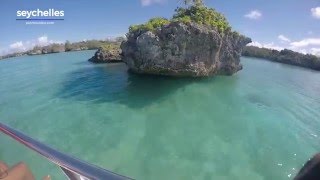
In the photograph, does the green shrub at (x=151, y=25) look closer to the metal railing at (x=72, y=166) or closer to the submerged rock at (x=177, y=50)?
the submerged rock at (x=177, y=50)

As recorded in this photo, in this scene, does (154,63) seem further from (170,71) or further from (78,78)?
(78,78)

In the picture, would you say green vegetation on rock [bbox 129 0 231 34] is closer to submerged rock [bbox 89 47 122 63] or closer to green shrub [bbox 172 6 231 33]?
green shrub [bbox 172 6 231 33]

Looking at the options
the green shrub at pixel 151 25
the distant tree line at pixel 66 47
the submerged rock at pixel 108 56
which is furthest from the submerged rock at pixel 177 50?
the distant tree line at pixel 66 47

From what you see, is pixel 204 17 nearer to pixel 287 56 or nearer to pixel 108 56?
pixel 108 56

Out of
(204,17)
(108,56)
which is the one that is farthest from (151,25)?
(108,56)

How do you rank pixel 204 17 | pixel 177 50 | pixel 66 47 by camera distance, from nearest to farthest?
pixel 177 50 < pixel 204 17 < pixel 66 47
